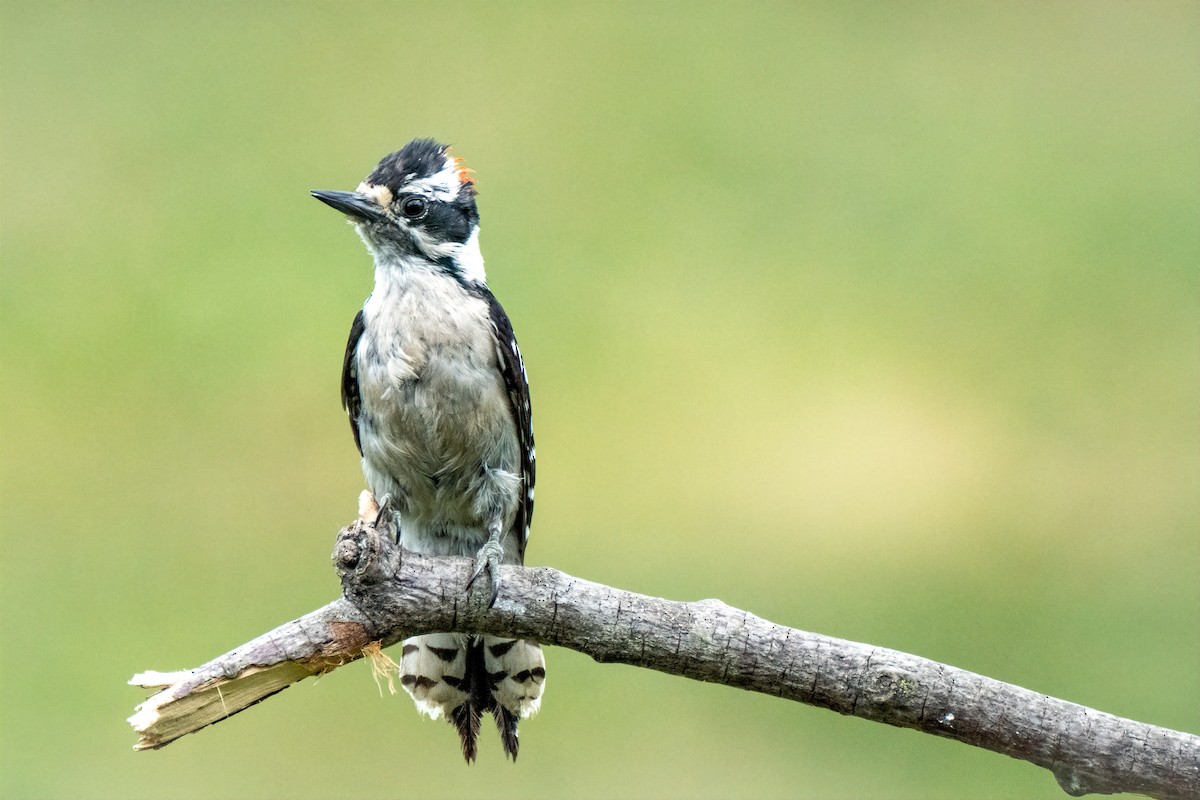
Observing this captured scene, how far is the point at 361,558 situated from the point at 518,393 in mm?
1154

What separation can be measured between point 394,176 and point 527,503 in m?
1.25

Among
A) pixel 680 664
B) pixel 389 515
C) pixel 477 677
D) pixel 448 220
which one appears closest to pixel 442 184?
pixel 448 220

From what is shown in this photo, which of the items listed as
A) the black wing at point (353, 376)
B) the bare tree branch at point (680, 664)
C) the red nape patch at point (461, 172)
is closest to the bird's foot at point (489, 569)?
the bare tree branch at point (680, 664)

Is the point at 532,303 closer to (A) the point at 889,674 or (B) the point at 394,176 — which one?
(B) the point at 394,176

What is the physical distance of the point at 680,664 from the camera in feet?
11.3

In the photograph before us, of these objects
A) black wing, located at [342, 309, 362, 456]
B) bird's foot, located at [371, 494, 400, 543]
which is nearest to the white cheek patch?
black wing, located at [342, 309, 362, 456]

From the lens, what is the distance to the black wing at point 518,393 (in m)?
4.31

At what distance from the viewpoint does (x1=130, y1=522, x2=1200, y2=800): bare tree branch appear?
10.7 feet

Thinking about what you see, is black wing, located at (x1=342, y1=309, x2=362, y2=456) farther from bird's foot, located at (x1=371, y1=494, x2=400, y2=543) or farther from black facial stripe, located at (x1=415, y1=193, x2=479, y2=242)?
black facial stripe, located at (x1=415, y1=193, x2=479, y2=242)

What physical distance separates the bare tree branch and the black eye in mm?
1334

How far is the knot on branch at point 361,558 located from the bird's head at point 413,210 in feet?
4.04

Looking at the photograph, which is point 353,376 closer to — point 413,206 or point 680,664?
point 413,206

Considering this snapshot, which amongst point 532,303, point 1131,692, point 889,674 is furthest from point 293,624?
point 532,303

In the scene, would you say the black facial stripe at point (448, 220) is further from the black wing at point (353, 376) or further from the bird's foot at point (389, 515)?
the bird's foot at point (389, 515)
